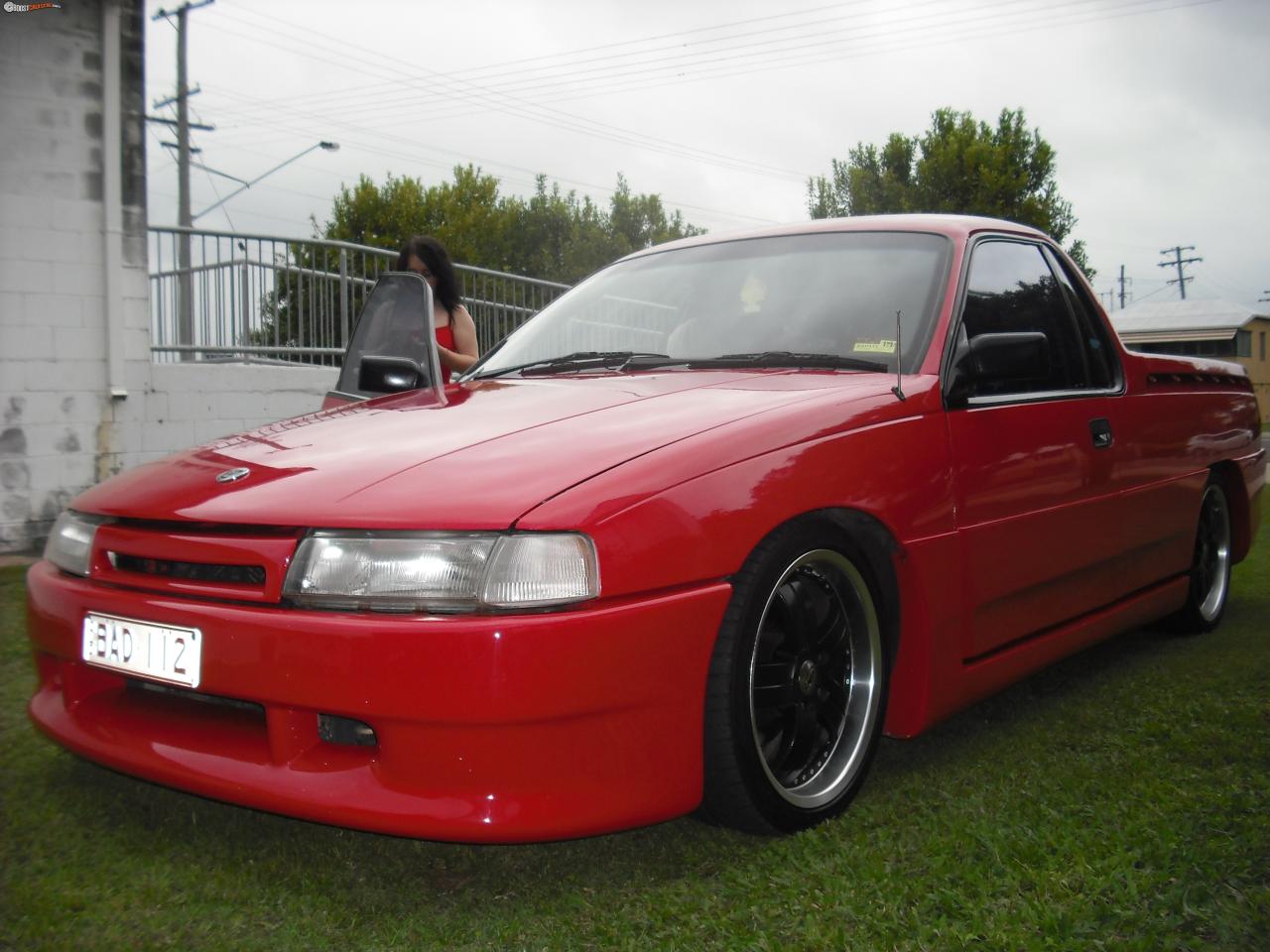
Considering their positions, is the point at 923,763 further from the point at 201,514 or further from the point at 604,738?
the point at 201,514

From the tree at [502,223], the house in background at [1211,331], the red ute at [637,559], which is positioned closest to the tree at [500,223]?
the tree at [502,223]

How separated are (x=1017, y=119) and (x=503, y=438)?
4202cm

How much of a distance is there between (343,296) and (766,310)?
675 cm

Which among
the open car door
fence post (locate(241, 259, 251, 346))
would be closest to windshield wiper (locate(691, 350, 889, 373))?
the open car door

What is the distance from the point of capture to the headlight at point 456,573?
7.03 ft

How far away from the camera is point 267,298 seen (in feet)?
30.0

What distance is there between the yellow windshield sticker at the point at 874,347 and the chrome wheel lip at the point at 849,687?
2.23 feet

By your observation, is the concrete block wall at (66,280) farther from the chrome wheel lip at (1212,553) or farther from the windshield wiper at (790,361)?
the chrome wheel lip at (1212,553)

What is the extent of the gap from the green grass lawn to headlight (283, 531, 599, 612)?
0.61 m

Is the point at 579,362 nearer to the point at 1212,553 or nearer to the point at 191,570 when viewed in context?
the point at 191,570

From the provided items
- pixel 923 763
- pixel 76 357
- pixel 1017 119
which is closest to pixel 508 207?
pixel 1017 119

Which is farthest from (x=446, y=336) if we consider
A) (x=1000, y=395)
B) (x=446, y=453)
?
(x=446, y=453)

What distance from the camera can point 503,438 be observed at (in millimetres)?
2574

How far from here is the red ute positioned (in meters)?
2.15
